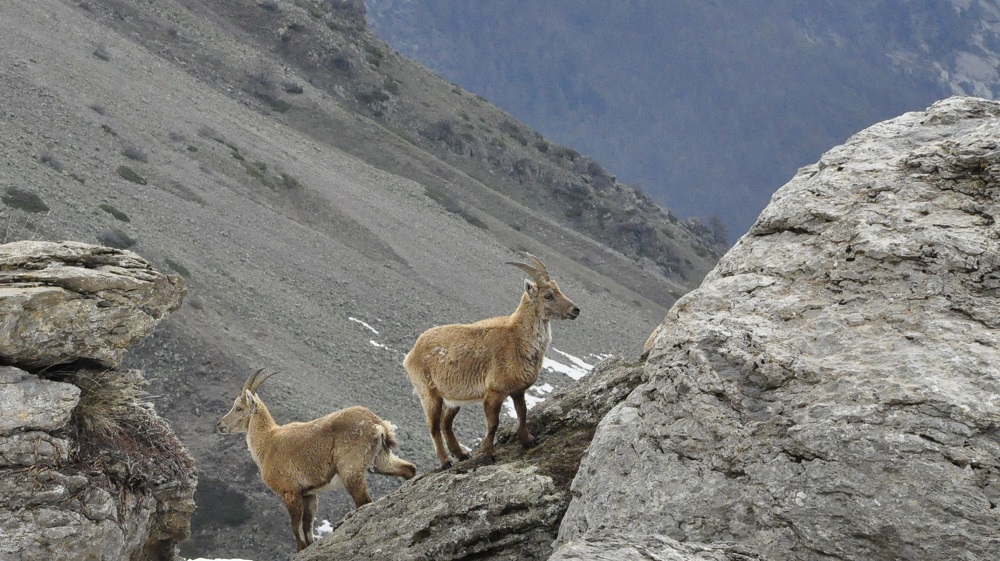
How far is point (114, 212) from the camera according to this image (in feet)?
182

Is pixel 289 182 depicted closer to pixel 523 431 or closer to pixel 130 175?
pixel 130 175

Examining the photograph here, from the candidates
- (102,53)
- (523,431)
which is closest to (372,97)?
(102,53)

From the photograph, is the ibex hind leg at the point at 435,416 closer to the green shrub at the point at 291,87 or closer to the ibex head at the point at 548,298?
the ibex head at the point at 548,298

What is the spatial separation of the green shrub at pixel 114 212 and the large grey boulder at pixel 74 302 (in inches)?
1776

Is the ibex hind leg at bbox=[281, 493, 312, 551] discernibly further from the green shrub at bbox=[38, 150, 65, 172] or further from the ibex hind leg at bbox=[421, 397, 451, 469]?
the green shrub at bbox=[38, 150, 65, 172]

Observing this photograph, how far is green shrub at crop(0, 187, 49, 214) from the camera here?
49.2 meters

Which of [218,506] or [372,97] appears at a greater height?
[372,97]

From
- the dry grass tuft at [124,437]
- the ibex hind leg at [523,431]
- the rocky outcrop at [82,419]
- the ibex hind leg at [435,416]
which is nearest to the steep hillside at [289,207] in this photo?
the rocky outcrop at [82,419]

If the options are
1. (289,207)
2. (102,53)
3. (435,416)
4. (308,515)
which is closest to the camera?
(435,416)

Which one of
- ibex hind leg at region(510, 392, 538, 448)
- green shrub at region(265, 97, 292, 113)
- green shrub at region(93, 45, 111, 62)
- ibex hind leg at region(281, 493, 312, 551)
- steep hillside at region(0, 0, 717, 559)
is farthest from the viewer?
green shrub at region(265, 97, 292, 113)

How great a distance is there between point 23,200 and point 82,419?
140ft

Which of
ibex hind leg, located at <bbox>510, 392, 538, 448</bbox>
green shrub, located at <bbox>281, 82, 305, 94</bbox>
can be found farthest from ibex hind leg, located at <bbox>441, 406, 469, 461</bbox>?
green shrub, located at <bbox>281, 82, 305, 94</bbox>

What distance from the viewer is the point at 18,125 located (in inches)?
2461

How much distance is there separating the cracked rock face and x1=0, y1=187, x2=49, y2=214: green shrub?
153 feet
